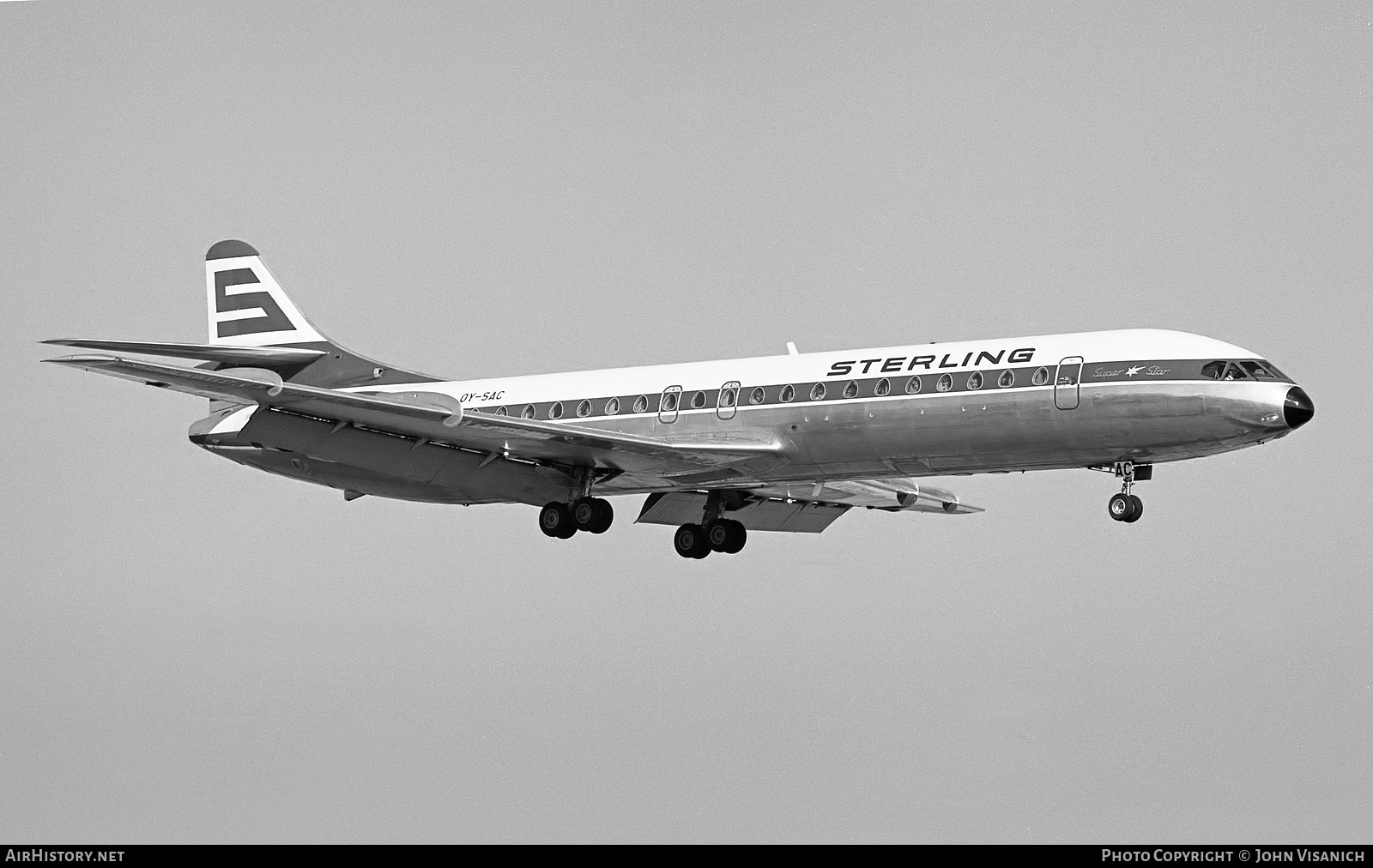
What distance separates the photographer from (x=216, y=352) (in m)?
37.7

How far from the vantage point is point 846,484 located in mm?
41594

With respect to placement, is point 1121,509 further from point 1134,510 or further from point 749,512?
point 749,512

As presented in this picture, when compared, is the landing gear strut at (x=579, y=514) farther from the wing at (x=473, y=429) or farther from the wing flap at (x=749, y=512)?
the wing flap at (x=749, y=512)

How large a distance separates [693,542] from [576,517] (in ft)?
11.9

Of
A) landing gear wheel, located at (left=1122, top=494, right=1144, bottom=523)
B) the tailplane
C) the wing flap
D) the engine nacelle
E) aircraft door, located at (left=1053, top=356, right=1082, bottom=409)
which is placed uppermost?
the tailplane

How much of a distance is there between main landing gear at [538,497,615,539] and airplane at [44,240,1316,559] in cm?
4

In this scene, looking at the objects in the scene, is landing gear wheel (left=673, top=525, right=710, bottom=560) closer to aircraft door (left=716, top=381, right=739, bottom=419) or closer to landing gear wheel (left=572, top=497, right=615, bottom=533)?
landing gear wheel (left=572, top=497, right=615, bottom=533)

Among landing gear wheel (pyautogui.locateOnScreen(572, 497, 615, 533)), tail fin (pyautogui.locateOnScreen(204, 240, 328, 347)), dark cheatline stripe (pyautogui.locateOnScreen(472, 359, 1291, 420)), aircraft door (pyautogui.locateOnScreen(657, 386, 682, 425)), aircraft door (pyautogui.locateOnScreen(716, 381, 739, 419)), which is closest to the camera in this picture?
dark cheatline stripe (pyautogui.locateOnScreen(472, 359, 1291, 420))

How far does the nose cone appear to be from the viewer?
1198 inches

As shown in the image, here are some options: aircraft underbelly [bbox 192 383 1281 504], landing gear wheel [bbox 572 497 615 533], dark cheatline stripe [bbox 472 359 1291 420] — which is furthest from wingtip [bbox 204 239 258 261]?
landing gear wheel [bbox 572 497 615 533]

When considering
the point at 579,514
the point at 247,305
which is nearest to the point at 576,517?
the point at 579,514

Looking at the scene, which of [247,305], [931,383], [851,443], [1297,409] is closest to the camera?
[1297,409]

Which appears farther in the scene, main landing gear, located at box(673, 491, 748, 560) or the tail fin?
the tail fin
